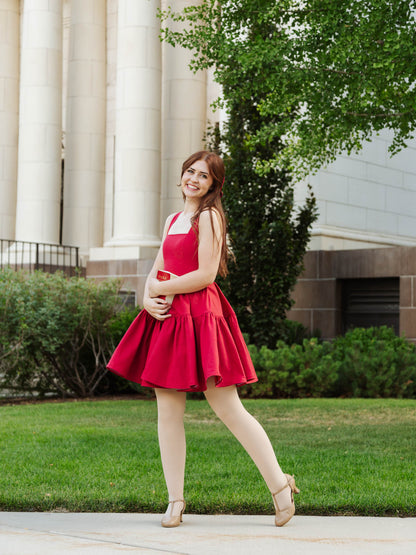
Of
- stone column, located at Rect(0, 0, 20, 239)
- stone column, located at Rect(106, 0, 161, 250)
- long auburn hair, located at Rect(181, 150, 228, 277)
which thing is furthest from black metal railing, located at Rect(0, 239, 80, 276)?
long auburn hair, located at Rect(181, 150, 228, 277)

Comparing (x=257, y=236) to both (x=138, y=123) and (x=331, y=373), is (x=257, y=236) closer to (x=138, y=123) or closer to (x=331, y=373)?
(x=331, y=373)

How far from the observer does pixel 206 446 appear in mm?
8586

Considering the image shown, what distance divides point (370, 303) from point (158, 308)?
43.5 ft

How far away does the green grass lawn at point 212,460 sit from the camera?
19.4ft

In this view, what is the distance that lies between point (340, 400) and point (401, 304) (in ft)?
13.9

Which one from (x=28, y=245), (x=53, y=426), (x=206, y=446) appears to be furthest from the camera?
(x=28, y=245)

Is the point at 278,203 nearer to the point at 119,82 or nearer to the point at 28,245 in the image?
the point at 119,82

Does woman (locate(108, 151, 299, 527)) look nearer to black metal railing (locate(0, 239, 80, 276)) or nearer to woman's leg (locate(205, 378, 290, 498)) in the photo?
woman's leg (locate(205, 378, 290, 498))

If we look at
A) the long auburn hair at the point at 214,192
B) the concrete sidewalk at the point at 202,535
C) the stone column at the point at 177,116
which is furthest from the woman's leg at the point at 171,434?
the stone column at the point at 177,116

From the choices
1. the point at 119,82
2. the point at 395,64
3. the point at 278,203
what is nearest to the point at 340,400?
the point at 278,203

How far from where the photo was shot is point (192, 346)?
511 centimetres

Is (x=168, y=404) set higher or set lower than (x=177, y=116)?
lower

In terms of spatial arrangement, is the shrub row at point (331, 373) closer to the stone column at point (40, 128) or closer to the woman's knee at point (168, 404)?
the woman's knee at point (168, 404)

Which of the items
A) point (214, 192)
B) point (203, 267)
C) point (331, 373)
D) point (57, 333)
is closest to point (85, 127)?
point (57, 333)
